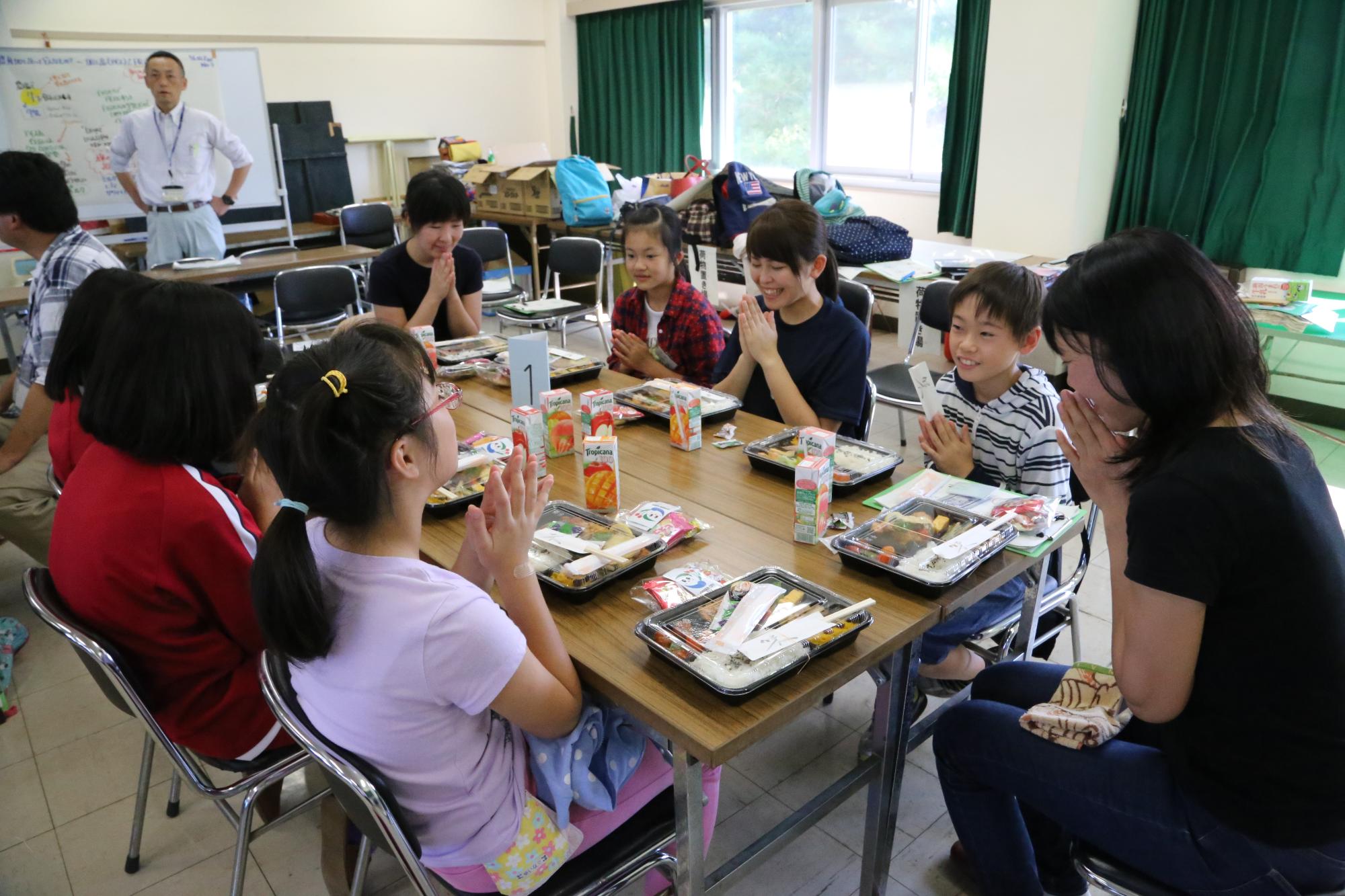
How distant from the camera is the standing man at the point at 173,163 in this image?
199 inches

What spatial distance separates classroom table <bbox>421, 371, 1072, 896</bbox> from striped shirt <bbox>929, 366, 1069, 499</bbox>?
0.33 meters

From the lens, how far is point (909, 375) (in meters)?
3.14

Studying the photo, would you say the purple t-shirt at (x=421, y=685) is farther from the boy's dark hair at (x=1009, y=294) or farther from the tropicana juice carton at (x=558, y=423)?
the boy's dark hair at (x=1009, y=294)

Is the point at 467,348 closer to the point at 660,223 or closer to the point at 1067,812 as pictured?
the point at 660,223

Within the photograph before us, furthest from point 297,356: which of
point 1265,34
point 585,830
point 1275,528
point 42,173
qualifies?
point 1265,34

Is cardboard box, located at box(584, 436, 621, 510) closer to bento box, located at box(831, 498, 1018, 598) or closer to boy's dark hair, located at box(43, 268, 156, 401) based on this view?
bento box, located at box(831, 498, 1018, 598)

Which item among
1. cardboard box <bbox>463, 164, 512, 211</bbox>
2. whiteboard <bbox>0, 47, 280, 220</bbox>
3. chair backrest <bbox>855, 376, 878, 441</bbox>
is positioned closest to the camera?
chair backrest <bbox>855, 376, 878, 441</bbox>

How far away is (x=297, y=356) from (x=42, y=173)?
2222 millimetres

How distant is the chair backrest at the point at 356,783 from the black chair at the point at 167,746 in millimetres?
322

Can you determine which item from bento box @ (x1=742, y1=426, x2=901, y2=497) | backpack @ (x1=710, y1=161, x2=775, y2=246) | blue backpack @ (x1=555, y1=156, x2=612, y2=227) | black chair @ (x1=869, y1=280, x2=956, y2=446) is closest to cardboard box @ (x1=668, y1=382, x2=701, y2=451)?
bento box @ (x1=742, y1=426, x2=901, y2=497)

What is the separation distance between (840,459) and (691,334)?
3.31 ft

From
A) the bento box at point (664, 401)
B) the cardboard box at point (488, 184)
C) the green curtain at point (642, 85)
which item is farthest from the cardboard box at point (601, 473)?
the green curtain at point (642, 85)

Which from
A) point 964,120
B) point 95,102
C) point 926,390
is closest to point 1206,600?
point 926,390

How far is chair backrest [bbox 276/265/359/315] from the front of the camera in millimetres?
4043
